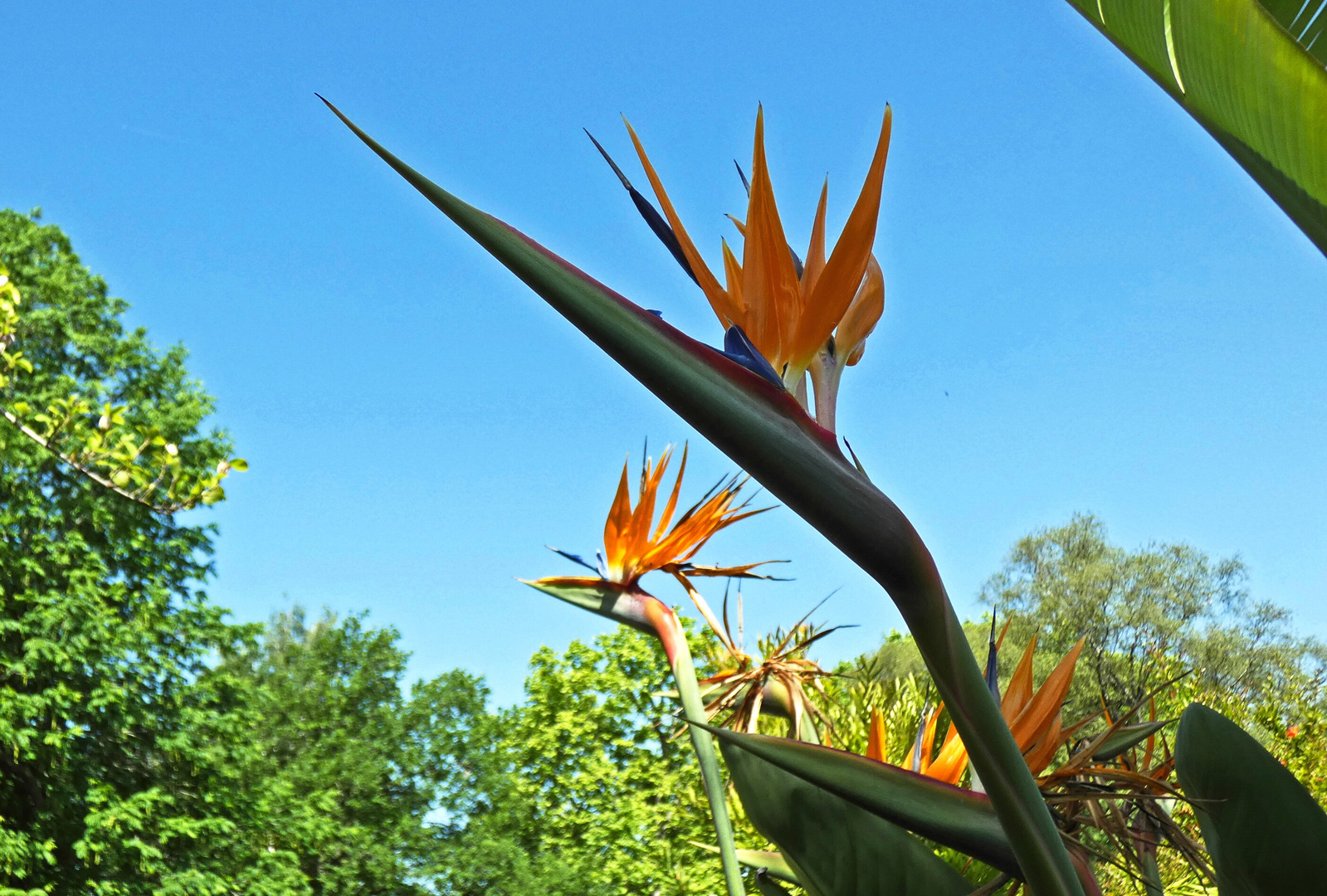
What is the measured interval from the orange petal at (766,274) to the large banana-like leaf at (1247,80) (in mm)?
324

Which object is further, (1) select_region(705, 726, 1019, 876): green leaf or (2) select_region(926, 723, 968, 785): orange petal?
(2) select_region(926, 723, 968, 785): orange petal

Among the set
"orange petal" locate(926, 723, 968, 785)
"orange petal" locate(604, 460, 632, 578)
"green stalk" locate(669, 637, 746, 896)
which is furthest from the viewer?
"orange petal" locate(604, 460, 632, 578)

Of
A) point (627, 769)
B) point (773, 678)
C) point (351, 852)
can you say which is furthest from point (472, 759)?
point (773, 678)

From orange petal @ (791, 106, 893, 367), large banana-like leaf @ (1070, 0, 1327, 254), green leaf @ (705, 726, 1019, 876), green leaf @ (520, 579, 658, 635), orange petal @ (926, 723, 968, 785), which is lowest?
green leaf @ (705, 726, 1019, 876)

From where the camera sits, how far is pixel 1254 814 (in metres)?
0.77

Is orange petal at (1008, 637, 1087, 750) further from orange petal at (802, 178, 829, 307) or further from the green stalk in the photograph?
the green stalk

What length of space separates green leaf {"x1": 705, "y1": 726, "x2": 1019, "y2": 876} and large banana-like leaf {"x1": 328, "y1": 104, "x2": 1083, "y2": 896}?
0.10 m

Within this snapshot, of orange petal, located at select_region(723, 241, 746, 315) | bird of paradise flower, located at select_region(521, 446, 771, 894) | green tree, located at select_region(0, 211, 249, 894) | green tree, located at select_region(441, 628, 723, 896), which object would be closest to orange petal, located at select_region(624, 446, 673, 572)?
bird of paradise flower, located at select_region(521, 446, 771, 894)

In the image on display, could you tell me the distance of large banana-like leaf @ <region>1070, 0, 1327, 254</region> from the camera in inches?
24.1

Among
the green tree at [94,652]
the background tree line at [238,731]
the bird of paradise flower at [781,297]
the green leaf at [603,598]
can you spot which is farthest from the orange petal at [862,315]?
the green tree at [94,652]

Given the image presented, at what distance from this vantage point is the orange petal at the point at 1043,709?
2.29 ft

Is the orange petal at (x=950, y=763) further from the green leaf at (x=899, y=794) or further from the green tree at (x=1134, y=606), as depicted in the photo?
the green tree at (x=1134, y=606)

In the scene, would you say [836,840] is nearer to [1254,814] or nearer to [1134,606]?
[1254,814]

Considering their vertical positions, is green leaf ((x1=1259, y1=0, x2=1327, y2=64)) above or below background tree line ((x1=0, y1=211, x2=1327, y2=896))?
below
